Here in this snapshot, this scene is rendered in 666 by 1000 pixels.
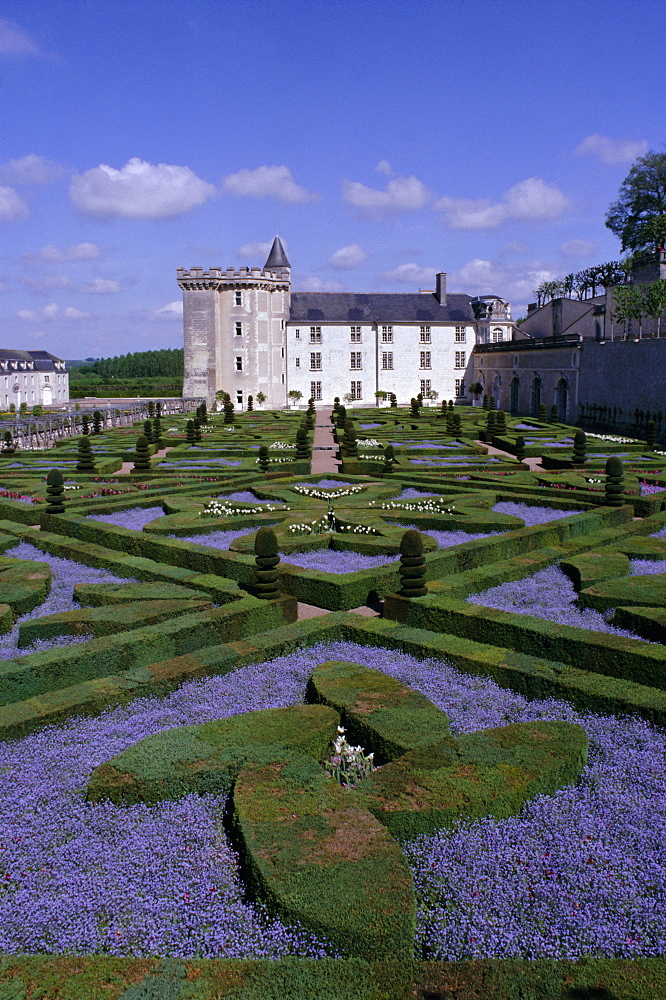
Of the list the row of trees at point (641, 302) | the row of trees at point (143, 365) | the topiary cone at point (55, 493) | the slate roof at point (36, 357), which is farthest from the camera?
the row of trees at point (143, 365)

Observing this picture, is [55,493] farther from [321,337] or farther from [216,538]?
[321,337]

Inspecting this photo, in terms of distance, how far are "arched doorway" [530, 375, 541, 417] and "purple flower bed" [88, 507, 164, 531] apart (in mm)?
36698

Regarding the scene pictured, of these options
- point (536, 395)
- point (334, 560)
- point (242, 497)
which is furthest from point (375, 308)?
point (334, 560)

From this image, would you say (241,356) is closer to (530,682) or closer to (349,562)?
(349,562)

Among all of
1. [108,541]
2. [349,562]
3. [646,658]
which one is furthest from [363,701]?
[108,541]

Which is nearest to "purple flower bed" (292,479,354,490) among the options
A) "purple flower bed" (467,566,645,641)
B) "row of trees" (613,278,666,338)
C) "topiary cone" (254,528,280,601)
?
"purple flower bed" (467,566,645,641)

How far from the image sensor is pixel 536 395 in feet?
166

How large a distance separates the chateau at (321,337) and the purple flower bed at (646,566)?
4849 centimetres

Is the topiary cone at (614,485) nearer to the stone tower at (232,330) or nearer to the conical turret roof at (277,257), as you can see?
the stone tower at (232,330)

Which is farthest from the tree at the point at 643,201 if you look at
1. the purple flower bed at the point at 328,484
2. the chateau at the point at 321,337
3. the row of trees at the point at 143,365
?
the row of trees at the point at 143,365

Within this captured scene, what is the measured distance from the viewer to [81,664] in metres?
8.47

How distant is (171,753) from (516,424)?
3525cm

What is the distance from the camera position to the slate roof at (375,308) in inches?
2438

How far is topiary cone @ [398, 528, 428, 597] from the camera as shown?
10.3 metres
